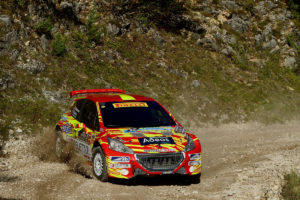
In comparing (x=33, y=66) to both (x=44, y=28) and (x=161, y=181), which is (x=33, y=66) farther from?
(x=161, y=181)

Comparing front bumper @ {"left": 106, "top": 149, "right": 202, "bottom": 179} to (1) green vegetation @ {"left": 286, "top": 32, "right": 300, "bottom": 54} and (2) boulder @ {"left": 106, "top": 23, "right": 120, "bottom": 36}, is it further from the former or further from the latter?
(1) green vegetation @ {"left": 286, "top": 32, "right": 300, "bottom": 54}

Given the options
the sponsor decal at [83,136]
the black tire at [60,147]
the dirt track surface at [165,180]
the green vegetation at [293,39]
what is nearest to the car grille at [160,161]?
the dirt track surface at [165,180]

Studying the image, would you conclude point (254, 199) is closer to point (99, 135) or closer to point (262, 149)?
point (99, 135)

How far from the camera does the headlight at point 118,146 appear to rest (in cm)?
787

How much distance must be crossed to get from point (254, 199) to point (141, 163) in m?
2.08

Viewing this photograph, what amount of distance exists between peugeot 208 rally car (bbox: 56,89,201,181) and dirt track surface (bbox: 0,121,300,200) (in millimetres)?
360

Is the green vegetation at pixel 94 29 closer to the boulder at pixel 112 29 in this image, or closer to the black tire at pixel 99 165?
the boulder at pixel 112 29

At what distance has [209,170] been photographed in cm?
1001

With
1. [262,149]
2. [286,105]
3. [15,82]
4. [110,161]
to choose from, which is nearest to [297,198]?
[110,161]

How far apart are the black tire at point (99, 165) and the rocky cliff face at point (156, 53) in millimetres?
6549

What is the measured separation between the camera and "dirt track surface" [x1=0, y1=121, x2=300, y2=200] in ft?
24.1

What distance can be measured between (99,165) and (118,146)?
0.59 meters

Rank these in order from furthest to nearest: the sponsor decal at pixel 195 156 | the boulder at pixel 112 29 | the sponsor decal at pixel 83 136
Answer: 1. the boulder at pixel 112 29
2. the sponsor decal at pixel 83 136
3. the sponsor decal at pixel 195 156

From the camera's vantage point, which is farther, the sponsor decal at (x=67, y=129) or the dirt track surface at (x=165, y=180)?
the sponsor decal at (x=67, y=129)
